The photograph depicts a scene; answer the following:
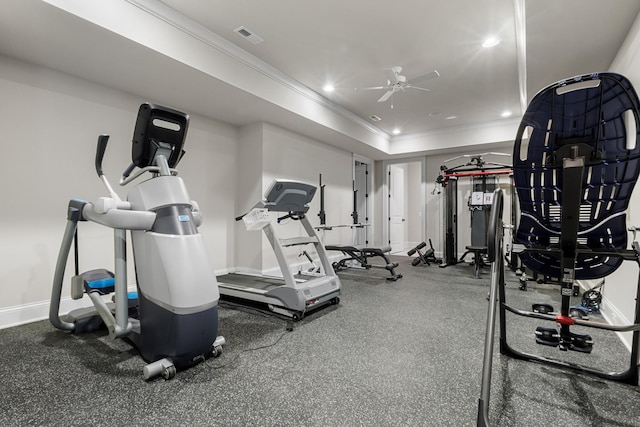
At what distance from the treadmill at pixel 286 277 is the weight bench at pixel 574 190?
75.0 inches

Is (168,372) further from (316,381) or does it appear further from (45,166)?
(45,166)

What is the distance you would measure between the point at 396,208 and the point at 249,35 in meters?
6.43

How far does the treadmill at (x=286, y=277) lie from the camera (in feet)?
9.65

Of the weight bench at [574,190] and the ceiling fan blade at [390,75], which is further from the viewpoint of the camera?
the ceiling fan blade at [390,75]

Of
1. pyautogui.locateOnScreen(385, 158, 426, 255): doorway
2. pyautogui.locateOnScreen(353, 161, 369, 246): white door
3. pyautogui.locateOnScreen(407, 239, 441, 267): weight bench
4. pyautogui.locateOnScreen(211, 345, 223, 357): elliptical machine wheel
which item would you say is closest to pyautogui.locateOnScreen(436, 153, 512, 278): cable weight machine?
pyautogui.locateOnScreen(407, 239, 441, 267): weight bench

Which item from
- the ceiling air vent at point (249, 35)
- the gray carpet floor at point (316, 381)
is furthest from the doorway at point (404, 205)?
the ceiling air vent at point (249, 35)

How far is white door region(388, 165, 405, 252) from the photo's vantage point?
8.50 m

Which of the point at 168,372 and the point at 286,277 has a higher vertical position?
the point at 286,277

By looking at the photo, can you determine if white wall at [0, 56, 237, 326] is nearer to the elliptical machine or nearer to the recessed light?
the elliptical machine

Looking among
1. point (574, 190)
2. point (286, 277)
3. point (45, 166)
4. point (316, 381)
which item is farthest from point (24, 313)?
point (574, 190)

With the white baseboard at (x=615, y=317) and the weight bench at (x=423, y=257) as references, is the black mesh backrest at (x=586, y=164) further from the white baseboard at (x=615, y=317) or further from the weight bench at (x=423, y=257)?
the weight bench at (x=423, y=257)

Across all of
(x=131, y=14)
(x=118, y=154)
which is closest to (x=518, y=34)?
(x=131, y=14)

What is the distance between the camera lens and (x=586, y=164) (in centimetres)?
140

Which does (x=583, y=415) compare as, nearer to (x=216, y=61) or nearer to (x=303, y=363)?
(x=303, y=363)
